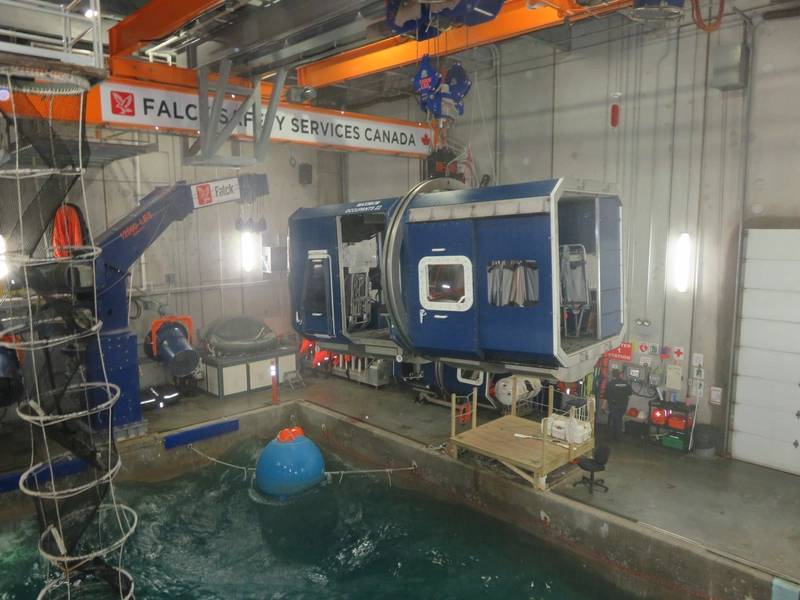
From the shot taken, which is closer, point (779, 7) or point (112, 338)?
point (779, 7)

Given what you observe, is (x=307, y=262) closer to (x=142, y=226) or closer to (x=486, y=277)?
(x=486, y=277)


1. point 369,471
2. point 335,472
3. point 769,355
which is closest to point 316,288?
point 335,472

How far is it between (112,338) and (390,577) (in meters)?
5.14

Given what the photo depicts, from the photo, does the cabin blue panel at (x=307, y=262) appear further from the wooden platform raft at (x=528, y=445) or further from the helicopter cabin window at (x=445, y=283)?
the wooden platform raft at (x=528, y=445)

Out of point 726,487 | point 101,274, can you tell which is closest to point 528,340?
point 726,487

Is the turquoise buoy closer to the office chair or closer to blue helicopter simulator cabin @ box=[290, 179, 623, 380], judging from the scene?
blue helicopter simulator cabin @ box=[290, 179, 623, 380]

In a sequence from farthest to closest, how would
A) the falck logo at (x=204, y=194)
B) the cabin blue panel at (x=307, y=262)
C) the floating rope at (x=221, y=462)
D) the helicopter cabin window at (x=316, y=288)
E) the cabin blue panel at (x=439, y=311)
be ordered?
the floating rope at (x=221, y=462)
the falck logo at (x=204, y=194)
the helicopter cabin window at (x=316, y=288)
the cabin blue panel at (x=307, y=262)
the cabin blue panel at (x=439, y=311)

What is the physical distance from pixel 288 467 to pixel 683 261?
21.5ft

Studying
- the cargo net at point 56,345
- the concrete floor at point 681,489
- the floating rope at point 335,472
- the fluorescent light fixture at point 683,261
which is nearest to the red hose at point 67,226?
the cargo net at point 56,345

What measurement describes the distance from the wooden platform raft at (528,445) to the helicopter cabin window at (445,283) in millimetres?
3247

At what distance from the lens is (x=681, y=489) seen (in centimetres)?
747

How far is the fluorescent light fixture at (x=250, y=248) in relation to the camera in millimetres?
12023

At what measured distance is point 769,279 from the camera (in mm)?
8164

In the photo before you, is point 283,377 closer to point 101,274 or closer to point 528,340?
point 101,274
